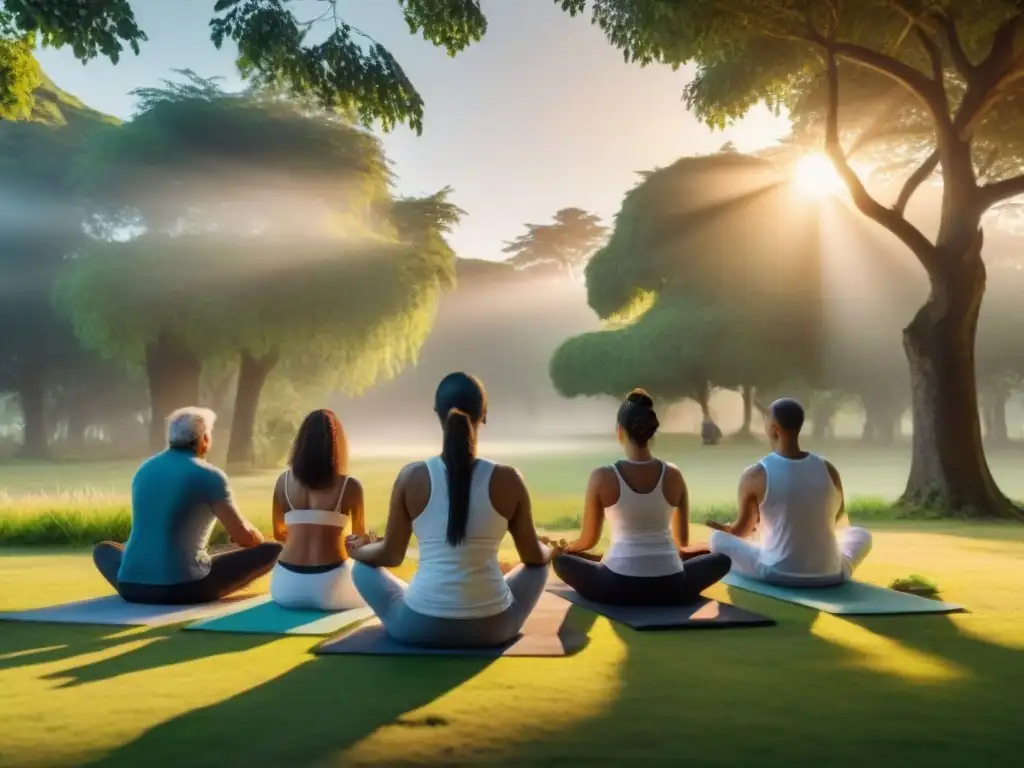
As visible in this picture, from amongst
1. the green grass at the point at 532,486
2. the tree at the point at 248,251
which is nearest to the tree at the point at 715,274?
the green grass at the point at 532,486

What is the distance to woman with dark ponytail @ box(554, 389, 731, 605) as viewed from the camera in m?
5.45

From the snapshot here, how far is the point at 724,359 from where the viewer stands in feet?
99.7

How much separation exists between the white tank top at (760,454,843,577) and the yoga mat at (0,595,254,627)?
3476 mm

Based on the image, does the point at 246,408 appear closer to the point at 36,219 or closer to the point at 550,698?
the point at 36,219

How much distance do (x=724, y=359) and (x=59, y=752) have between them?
2849cm

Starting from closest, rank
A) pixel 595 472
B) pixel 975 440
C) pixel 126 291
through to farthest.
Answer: pixel 595 472 < pixel 975 440 < pixel 126 291

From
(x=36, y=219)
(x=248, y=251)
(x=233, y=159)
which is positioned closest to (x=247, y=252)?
(x=248, y=251)

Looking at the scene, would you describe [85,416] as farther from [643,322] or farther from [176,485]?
[176,485]

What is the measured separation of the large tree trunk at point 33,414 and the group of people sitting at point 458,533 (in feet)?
100.0

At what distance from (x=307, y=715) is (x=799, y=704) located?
6.27ft

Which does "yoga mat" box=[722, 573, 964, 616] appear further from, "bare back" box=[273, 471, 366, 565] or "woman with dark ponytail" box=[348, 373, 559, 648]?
"bare back" box=[273, 471, 366, 565]

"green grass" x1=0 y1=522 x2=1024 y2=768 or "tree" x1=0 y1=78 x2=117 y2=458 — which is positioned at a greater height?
"tree" x1=0 y1=78 x2=117 y2=458

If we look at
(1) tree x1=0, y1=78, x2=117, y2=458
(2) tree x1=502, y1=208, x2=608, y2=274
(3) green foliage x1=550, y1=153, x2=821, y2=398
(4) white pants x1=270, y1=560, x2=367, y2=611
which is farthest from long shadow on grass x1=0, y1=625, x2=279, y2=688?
(2) tree x1=502, y1=208, x2=608, y2=274

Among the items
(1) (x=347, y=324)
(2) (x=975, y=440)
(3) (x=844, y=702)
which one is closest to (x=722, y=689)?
(3) (x=844, y=702)
